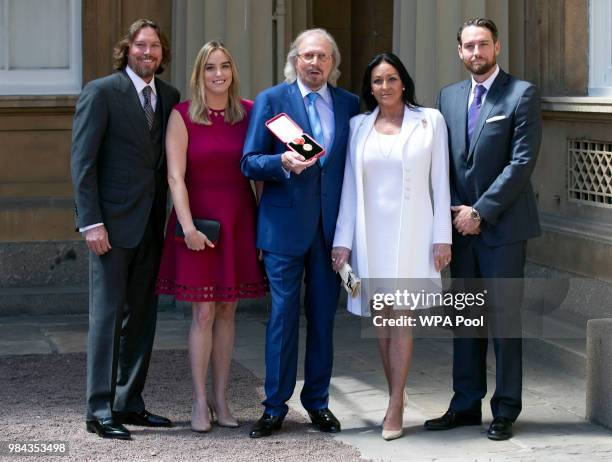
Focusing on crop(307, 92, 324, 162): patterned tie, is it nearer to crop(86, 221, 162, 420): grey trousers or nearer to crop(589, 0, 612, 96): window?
crop(86, 221, 162, 420): grey trousers

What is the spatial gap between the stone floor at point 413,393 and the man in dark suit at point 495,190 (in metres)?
0.23

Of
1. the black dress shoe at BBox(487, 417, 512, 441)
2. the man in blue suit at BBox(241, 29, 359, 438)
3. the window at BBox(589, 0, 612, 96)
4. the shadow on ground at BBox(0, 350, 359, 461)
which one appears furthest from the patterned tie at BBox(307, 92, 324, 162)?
the window at BBox(589, 0, 612, 96)

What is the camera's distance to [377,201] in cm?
657

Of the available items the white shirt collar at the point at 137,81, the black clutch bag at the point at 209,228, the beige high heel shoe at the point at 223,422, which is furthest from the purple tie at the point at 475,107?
the beige high heel shoe at the point at 223,422

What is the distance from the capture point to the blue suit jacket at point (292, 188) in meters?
6.62

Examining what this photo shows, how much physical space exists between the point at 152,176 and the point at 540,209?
4.23 metres

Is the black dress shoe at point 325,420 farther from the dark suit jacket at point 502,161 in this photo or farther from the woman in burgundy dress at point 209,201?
the dark suit jacket at point 502,161

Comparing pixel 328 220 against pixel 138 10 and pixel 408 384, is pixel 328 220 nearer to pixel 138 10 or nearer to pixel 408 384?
pixel 408 384

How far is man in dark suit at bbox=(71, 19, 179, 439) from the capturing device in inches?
259

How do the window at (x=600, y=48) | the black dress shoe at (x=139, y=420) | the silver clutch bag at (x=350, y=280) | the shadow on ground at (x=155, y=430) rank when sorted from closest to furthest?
the shadow on ground at (x=155, y=430)
the silver clutch bag at (x=350, y=280)
the black dress shoe at (x=139, y=420)
the window at (x=600, y=48)

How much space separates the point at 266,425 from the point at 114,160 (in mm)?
1586

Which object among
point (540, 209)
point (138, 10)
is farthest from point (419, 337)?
point (138, 10)

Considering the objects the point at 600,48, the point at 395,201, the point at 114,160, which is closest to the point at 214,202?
the point at 114,160

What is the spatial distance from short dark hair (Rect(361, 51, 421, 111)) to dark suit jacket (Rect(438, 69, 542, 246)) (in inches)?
11.7
